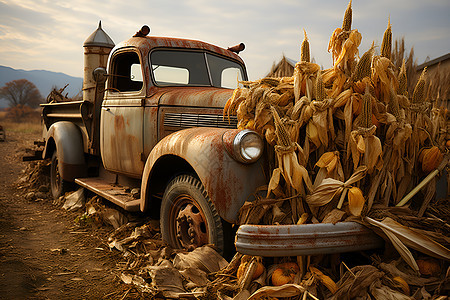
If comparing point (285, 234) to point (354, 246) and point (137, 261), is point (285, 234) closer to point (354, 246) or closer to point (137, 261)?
point (354, 246)

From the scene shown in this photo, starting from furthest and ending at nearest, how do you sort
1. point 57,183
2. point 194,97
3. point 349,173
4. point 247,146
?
point 57,183 < point 194,97 < point 247,146 < point 349,173

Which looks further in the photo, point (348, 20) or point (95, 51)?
point (95, 51)

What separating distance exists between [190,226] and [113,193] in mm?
1633

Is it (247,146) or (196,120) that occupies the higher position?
(196,120)

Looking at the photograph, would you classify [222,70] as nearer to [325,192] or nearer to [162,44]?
[162,44]

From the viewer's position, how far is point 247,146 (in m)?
2.48

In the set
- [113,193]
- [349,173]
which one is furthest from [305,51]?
[113,193]

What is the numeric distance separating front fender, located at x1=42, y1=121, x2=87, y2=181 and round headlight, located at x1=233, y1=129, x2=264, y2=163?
3723 millimetres

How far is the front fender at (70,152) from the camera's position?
536 centimetres

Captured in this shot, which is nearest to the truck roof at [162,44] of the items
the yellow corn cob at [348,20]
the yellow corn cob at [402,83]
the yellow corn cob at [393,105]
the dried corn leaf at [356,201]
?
the yellow corn cob at [348,20]

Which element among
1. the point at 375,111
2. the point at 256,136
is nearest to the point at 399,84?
the point at 375,111

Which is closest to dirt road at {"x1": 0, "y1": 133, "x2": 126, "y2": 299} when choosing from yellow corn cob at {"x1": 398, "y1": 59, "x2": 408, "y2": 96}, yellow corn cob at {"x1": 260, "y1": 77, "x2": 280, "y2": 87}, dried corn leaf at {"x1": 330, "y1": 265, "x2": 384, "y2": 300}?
dried corn leaf at {"x1": 330, "y1": 265, "x2": 384, "y2": 300}

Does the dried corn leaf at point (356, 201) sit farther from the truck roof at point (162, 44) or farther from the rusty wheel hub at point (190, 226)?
the truck roof at point (162, 44)

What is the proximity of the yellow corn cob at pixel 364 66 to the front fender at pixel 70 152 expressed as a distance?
4.37 m
